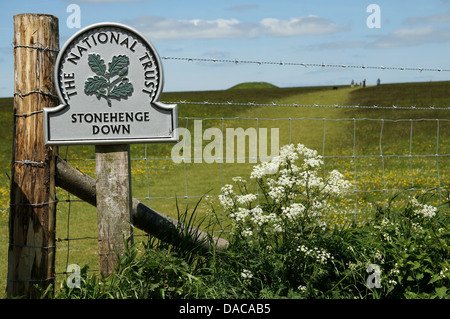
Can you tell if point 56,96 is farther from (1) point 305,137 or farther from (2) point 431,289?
(1) point 305,137

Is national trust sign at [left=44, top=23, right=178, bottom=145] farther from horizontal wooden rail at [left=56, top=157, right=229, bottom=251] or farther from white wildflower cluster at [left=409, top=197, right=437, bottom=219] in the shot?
white wildflower cluster at [left=409, top=197, right=437, bottom=219]

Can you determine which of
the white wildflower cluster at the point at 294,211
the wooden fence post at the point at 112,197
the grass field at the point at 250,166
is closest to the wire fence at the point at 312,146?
the grass field at the point at 250,166

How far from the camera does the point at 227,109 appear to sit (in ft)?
110

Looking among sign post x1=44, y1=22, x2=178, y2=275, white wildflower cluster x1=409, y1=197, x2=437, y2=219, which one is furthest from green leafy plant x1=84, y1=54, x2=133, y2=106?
white wildflower cluster x1=409, y1=197, x2=437, y2=219

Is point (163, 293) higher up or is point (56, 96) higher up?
point (56, 96)

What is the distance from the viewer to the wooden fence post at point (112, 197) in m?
4.27

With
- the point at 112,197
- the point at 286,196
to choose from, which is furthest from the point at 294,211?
the point at 112,197

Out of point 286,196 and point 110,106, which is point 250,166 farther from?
point 110,106

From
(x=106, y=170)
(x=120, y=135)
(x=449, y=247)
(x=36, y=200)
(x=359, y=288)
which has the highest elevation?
(x=120, y=135)
